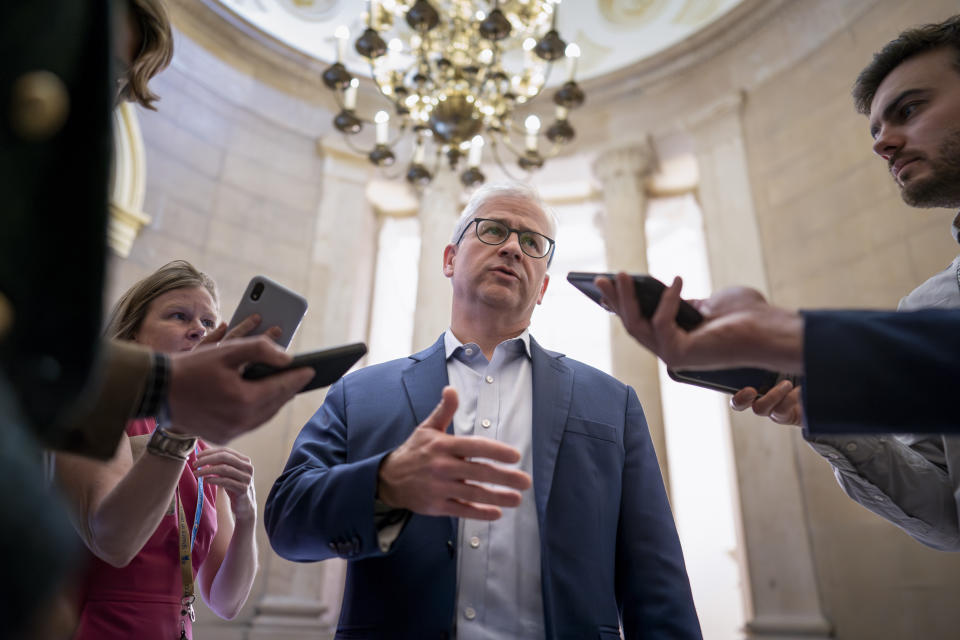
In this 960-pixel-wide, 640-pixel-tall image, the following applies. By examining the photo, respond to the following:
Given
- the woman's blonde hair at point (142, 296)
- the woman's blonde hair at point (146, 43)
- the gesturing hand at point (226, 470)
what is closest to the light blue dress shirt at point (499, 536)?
the gesturing hand at point (226, 470)

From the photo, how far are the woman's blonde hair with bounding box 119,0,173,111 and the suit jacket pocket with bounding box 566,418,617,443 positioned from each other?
57.6 inches

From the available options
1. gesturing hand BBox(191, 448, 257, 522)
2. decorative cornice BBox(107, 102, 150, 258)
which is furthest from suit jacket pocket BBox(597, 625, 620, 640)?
decorative cornice BBox(107, 102, 150, 258)

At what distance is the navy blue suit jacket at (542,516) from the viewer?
1.50 metres

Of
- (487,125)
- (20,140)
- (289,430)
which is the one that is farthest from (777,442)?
(20,140)

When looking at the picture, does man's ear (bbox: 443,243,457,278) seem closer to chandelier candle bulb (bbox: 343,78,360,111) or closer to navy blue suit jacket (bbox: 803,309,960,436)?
navy blue suit jacket (bbox: 803,309,960,436)

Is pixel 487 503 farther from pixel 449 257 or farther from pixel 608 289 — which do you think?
pixel 449 257

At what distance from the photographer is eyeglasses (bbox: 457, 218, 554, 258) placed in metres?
2.32

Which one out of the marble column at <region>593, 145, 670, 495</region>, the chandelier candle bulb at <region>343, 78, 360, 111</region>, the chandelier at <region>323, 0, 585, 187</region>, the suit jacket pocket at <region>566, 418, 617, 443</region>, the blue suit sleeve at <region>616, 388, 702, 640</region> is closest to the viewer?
the blue suit sleeve at <region>616, 388, 702, 640</region>

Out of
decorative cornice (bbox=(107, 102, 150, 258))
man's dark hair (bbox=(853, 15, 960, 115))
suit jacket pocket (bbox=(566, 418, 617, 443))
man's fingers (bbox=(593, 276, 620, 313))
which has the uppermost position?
decorative cornice (bbox=(107, 102, 150, 258))

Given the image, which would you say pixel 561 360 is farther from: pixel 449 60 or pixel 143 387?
pixel 449 60

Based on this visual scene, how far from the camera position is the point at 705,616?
22.6 feet

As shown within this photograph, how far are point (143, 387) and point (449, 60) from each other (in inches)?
165

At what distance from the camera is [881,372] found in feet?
3.76

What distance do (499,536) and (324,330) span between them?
536 cm
